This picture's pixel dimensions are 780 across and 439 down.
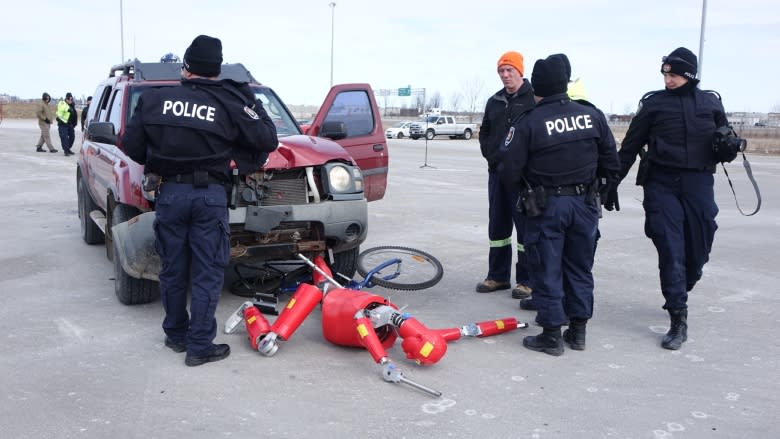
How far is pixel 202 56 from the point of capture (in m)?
4.25

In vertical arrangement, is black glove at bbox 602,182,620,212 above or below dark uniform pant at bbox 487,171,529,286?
above

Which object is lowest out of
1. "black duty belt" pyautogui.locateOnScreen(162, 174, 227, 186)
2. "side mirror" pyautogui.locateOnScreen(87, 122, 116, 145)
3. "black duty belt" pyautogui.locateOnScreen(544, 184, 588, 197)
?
"black duty belt" pyautogui.locateOnScreen(544, 184, 588, 197)

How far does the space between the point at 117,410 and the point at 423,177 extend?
1370 cm

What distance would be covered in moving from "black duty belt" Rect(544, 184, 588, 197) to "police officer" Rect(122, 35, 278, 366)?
73.8 inches

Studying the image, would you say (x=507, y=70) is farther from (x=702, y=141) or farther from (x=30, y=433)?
(x=30, y=433)

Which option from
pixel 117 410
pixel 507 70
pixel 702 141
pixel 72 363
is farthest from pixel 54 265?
pixel 702 141

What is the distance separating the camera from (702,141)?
15.7 feet

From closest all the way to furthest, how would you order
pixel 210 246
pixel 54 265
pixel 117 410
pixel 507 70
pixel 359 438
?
pixel 359 438 < pixel 117 410 < pixel 210 246 < pixel 507 70 < pixel 54 265

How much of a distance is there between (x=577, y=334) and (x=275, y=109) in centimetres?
357

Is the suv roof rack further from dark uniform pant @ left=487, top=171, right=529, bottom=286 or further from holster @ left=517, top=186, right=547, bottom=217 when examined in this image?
holster @ left=517, top=186, right=547, bottom=217

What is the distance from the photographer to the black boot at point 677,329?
4.84 m

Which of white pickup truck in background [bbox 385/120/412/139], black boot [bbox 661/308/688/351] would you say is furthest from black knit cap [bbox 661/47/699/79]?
white pickup truck in background [bbox 385/120/412/139]

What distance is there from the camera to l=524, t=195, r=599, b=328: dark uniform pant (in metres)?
4.61

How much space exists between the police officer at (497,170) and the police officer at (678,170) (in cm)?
100
